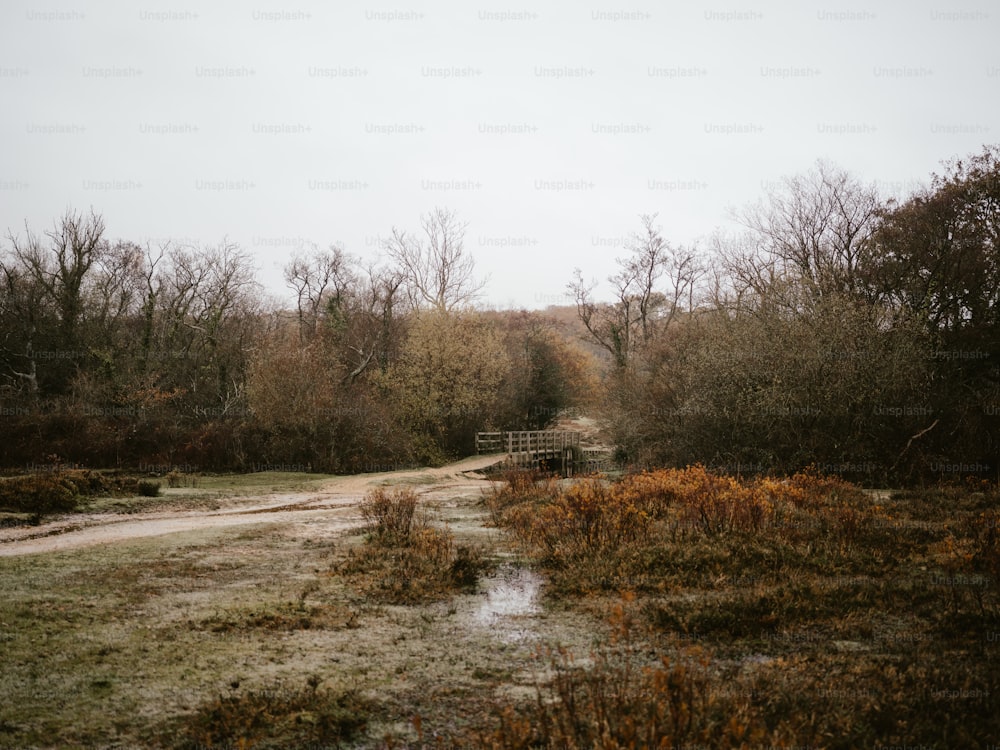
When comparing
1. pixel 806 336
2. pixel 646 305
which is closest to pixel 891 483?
pixel 806 336

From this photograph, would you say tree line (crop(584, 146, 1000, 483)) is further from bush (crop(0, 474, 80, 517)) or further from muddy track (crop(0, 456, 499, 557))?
bush (crop(0, 474, 80, 517))

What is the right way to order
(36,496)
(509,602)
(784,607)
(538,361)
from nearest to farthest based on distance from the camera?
(784,607) → (509,602) → (36,496) → (538,361)

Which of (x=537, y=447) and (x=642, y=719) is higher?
(x=642, y=719)

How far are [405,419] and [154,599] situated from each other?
26.2 m

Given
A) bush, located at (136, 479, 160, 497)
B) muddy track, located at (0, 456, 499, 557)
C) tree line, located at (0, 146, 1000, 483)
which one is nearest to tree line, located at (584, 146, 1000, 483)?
tree line, located at (0, 146, 1000, 483)

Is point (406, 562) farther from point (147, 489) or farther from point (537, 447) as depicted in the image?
point (537, 447)

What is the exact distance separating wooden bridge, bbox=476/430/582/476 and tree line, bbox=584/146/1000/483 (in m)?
5.37

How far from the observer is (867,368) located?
63.3 feet

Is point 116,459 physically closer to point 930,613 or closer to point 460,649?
point 460,649

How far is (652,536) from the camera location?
34.4 ft

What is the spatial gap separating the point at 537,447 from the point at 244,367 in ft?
57.1

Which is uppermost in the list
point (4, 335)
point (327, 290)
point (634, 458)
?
point (327, 290)

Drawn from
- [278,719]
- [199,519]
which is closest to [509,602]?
[278,719]

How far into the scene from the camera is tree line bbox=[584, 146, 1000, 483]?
61.6ft
